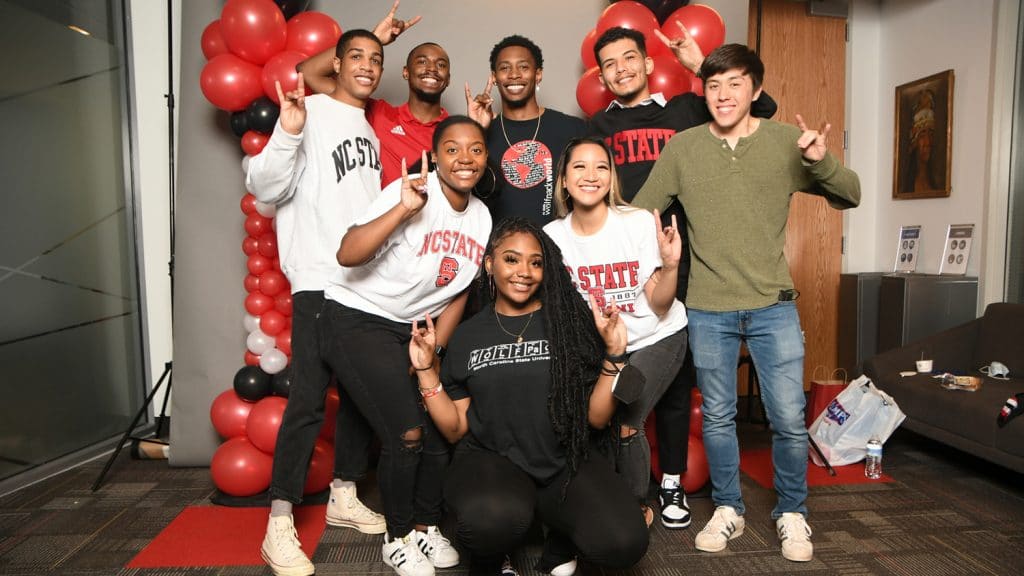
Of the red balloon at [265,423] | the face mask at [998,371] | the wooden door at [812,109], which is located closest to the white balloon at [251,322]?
the red balloon at [265,423]

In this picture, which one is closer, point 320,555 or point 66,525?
point 320,555

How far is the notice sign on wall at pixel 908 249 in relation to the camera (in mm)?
4301

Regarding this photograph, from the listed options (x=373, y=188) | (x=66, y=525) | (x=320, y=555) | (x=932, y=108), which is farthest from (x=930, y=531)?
(x=66, y=525)

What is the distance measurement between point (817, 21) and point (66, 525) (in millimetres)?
5195

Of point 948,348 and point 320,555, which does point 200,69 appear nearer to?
point 320,555

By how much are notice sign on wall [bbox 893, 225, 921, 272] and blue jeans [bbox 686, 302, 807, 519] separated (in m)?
2.69

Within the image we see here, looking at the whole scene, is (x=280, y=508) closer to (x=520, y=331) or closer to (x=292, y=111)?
(x=520, y=331)

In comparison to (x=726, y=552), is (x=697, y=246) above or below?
above

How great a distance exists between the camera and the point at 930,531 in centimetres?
242

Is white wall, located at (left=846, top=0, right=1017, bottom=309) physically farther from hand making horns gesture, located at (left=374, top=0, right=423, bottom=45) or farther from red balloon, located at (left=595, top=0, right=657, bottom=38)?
hand making horns gesture, located at (left=374, top=0, right=423, bottom=45)

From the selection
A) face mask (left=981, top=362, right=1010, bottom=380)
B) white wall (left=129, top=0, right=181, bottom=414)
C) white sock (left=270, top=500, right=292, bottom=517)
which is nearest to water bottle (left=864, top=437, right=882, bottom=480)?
face mask (left=981, top=362, right=1010, bottom=380)

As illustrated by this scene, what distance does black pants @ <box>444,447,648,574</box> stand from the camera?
5.85ft

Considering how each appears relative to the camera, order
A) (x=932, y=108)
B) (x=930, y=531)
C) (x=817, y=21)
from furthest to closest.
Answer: (x=817, y=21), (x=932, y=108), (x=930, y=531)

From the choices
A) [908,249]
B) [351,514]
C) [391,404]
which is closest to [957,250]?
[908,249]
